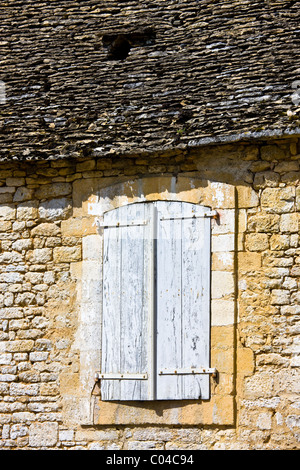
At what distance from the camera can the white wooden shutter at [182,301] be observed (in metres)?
8.33

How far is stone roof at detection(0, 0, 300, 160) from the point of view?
863 centimetres

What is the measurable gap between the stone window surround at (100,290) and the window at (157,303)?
0.08 m

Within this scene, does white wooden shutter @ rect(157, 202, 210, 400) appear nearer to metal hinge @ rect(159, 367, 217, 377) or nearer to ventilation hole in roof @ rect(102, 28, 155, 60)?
metal hinge @ rect(159, 367, 217, 377)

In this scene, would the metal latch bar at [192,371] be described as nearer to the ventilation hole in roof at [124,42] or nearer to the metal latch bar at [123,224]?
the metal latch bar at [123,224]

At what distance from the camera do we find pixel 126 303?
862 cm

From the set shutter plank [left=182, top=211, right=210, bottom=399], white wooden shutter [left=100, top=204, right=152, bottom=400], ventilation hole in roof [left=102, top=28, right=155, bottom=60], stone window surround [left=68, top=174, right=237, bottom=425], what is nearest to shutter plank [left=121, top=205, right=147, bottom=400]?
white wooden shutter [left=100, top=204, right=152, bottom=400]

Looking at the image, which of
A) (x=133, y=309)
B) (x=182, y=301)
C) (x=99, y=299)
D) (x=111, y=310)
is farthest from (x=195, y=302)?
(x=99, y=299)

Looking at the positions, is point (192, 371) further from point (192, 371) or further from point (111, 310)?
point (111, 310)

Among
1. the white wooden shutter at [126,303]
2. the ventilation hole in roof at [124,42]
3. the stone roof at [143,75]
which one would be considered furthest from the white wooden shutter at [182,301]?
the ventilation hole in roof at [124,42]

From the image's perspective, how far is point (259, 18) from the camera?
9.49 meters

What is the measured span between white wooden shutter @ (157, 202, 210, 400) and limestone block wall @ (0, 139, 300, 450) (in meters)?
0.10

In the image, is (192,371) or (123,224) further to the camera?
(123,224)

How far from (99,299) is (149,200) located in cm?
109
